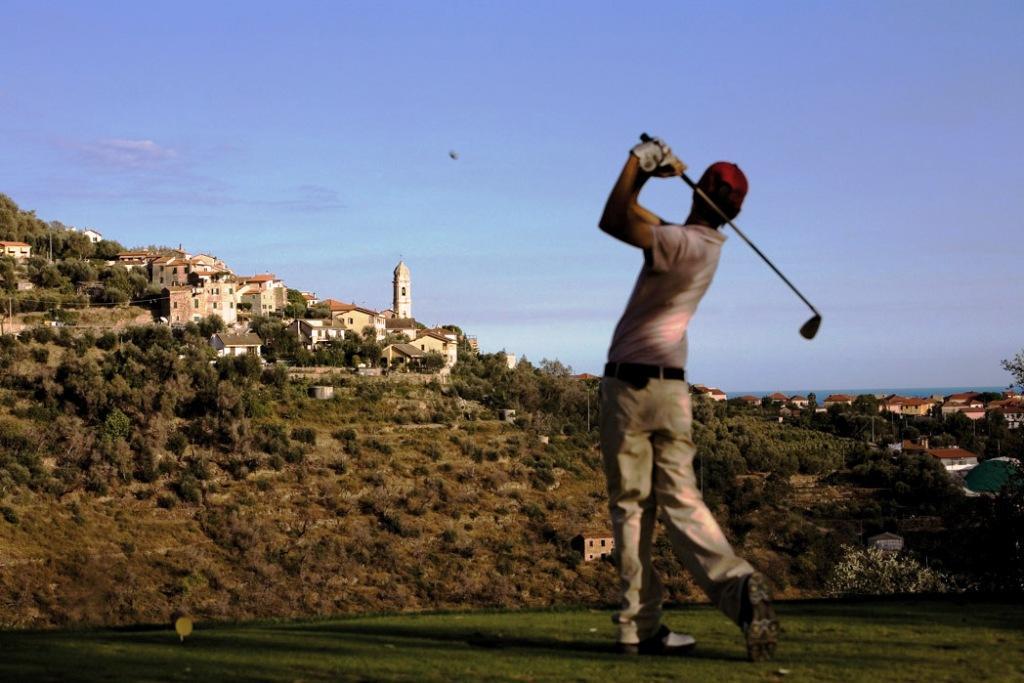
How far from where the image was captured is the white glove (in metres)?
5.62

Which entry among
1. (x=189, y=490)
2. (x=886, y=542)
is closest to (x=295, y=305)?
(x=189, y=490)

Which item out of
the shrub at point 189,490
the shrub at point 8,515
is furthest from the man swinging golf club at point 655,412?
the shrub at point 189,490

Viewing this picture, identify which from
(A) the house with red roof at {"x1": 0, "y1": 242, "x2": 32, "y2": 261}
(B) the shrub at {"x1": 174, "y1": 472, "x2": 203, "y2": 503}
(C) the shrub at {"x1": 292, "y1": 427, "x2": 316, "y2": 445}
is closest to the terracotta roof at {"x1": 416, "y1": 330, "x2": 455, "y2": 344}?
(C) the shrub at {"x1": 292, "y1": 427, "x2": 316, "y2": 445}

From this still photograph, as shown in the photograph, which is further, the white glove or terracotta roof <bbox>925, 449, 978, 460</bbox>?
terracotta roof <bbox>925, 449, 978, 460</bbox>

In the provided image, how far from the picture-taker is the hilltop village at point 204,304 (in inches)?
2761

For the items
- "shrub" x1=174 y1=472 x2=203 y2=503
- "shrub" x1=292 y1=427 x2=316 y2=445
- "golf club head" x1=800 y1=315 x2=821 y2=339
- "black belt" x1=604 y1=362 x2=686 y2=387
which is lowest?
"shrub" x1=174 y1=472 x2=203 y2=503

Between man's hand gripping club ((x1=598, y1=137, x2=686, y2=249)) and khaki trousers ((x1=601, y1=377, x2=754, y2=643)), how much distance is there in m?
0.67

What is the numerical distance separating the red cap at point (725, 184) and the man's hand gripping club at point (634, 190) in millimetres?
351

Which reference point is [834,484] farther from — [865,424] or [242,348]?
[242,348]

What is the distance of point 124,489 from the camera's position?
47094mm

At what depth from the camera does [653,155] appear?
5.63 m

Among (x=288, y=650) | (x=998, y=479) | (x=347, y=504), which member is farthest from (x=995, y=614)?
(x=347, y=504)

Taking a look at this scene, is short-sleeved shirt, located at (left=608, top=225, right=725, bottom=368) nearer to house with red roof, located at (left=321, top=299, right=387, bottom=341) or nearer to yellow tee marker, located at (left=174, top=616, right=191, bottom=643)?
yellow tee marker, located at (left=174, top=616, right=191, bottom=643)

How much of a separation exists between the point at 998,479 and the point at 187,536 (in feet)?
88.8
